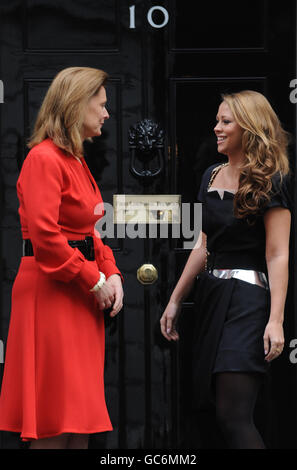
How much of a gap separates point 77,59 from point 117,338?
142cm

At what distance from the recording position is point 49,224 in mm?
3174

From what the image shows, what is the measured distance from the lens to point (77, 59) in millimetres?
4051

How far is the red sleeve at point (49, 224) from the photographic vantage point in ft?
10.4

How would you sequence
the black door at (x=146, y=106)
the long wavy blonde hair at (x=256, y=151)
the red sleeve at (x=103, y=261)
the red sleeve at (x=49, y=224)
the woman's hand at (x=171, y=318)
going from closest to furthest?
1. the red sleeve at (x=49, y=224)
2. the long wavy blonde hair at (x=256, y=151)
3. the red sleeve at (x=103, y=261)
4. the woman's hand at (x=171, y=318)
5. the black door at (x=146, y=106)

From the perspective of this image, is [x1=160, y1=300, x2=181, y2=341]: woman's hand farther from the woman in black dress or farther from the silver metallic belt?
the silver metallic belt

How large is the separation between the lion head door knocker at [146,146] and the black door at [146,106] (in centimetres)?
2

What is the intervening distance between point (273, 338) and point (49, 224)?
995 mm

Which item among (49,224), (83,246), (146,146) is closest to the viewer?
(49,224)

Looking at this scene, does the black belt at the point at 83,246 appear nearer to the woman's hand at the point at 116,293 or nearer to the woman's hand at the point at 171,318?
the woman's hand at the point at 116,293

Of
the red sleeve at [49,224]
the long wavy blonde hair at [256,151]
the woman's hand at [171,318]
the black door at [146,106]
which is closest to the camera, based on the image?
the red sleeve at [49,224]

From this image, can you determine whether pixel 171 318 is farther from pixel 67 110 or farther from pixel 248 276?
pixel 67 110

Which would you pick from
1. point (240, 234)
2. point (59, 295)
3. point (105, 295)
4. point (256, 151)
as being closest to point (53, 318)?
point (59, 295)

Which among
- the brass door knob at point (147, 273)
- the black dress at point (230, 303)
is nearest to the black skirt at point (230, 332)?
the black dress at point (230, 303)

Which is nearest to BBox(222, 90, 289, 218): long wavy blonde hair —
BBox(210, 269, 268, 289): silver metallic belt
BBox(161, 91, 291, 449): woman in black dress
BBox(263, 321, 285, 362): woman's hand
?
BBox(161, 91, 291, 449): woman in black dress
